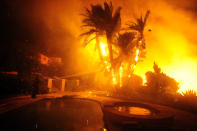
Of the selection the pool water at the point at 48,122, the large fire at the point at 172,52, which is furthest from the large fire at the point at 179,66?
the pool water at the point at 48,122

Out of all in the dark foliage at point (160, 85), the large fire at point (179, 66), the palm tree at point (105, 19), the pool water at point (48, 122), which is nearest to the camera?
the pool water at point (48, 122)

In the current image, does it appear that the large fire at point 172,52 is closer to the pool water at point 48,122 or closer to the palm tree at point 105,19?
the palm tree at point 105,19

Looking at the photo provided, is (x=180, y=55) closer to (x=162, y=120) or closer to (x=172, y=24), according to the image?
(x=172, y=24)

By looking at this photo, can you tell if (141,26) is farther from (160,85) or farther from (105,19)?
(160,85)

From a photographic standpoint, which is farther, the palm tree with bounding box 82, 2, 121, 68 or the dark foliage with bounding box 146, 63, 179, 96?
the palm tree with bounding box 82, 2, 121, 68

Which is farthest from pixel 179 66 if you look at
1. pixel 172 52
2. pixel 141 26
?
pixel 141 26

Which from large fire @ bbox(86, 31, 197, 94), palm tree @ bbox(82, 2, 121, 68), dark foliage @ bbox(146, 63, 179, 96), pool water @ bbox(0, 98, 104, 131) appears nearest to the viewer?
pool water @ bbox(0, 98, 104, 131)

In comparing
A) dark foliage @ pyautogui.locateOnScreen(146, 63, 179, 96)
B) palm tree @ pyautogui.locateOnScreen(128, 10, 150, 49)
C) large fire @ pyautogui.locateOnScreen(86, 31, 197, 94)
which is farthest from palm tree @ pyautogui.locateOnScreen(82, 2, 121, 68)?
dark foliage @ pyautogui.locateOnScreen(146, 63, 179, 96)

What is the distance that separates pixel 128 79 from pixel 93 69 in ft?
47.7

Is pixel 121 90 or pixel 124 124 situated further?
pixel 121 90

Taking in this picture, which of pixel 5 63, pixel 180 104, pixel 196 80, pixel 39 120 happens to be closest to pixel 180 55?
pixel 196 80

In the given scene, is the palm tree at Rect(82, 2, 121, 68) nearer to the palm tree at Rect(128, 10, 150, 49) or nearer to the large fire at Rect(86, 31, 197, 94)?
the palm tree at Rect(128, 10, 150, 49)

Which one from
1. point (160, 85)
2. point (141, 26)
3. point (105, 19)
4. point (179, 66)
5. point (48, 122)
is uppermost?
point (105, 19)

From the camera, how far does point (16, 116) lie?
245 inches
